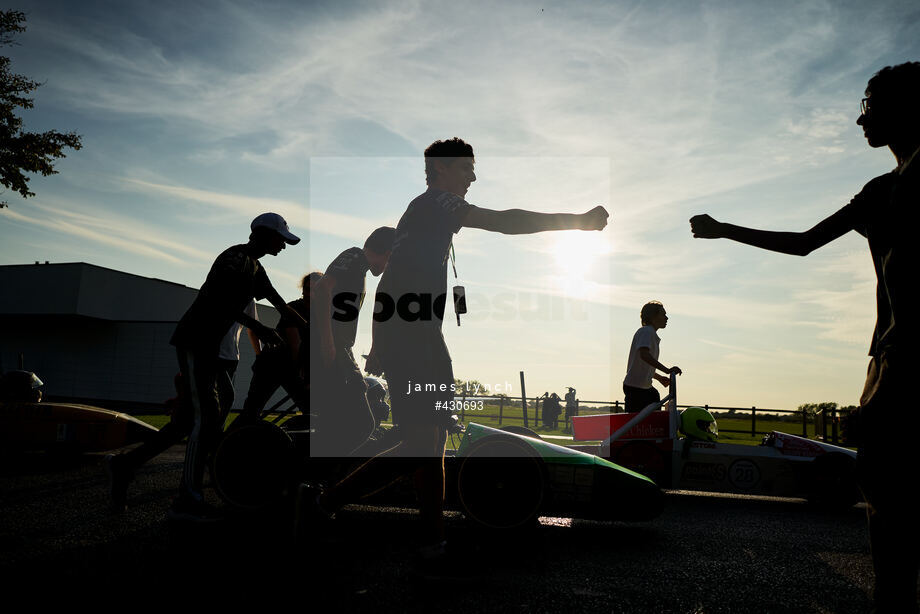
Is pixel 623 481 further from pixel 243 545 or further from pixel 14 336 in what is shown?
pixel 14 336

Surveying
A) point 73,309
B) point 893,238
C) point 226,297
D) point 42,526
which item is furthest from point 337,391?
point 73,309

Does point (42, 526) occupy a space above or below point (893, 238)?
below

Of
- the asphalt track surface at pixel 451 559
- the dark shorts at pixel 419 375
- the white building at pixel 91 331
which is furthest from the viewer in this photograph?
the white building at pixel 91 331

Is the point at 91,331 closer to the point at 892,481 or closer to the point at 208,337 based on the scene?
the point at 208,337

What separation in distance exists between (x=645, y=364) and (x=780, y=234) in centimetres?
465

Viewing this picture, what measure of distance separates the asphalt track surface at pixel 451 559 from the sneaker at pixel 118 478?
104 mm

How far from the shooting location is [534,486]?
3344 millimetres

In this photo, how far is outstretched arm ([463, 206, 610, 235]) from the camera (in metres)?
2.44

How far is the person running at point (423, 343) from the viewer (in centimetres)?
251

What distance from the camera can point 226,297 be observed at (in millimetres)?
3699

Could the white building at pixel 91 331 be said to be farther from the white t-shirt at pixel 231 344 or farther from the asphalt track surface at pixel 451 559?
the asphalt track surface at pixel 451 559

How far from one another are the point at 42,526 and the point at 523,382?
17.5 metres

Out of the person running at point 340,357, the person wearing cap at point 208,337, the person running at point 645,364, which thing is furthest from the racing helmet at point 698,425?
the person wearing cap at point 208,337

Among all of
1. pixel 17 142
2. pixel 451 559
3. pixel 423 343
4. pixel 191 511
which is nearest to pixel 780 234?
pixel 423 343
